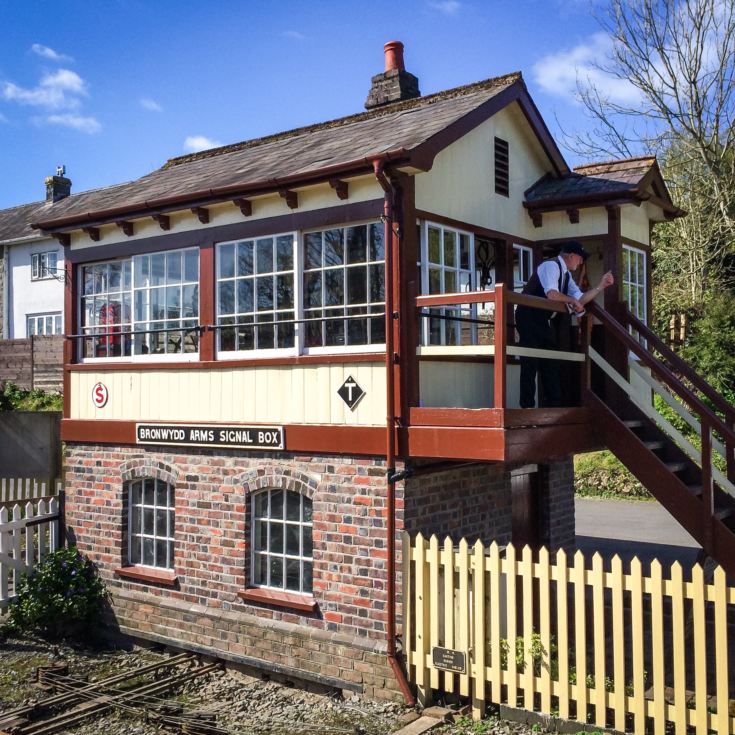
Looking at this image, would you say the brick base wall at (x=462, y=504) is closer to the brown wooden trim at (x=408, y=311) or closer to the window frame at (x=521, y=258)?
the brown wooden trim at (x=408, y=311)

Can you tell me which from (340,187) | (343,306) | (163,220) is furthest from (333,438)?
(163,220)

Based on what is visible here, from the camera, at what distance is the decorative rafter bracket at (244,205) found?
8.95m

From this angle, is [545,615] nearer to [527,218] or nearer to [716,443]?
[716,443]

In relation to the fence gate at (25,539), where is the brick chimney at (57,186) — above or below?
above

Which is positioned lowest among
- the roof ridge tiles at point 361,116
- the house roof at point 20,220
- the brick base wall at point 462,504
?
the brick base wall at point 462,504

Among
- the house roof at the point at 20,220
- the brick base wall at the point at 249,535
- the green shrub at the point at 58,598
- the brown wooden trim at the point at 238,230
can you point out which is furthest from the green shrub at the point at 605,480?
the house roof at the point at 20,220

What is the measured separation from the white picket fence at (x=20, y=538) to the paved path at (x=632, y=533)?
8.24 metres

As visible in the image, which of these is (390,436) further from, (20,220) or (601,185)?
(20,220)

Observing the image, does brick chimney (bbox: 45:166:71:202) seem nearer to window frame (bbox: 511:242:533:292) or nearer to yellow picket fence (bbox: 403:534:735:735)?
window frame (bbox: 511:242:533:292)

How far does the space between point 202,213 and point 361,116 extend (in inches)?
117

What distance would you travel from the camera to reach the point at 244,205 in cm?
898

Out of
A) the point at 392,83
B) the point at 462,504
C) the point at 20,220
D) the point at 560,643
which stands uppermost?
the point at 20,220

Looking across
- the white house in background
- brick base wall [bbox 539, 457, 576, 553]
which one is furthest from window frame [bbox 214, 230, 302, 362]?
the white house in background

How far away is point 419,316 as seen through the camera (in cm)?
798
